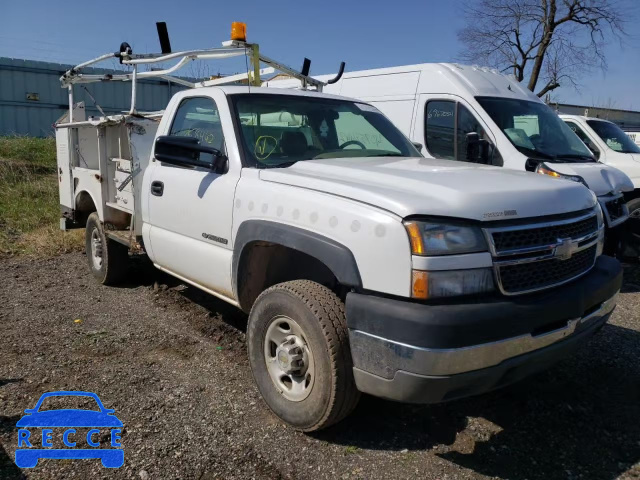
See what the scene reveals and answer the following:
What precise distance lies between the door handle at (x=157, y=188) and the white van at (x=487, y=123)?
316cm

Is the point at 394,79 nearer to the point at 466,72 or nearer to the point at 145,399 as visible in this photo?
the point at 466,72

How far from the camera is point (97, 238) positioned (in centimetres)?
608

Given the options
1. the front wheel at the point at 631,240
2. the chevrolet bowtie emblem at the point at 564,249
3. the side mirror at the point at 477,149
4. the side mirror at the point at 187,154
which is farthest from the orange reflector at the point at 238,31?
the front wheel at the point at 631,240

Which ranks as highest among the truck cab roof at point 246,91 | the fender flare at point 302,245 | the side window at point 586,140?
the truck cab roof at point 246,91

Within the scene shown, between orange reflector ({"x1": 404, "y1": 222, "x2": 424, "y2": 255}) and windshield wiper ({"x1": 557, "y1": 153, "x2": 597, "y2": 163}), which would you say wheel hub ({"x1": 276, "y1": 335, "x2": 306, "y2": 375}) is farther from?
windshield wiper ({"x1": 557, "y1": 153, "x2": 597, "y2": 163})

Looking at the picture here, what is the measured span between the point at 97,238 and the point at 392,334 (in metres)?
4.62

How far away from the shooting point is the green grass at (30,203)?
26.0ft

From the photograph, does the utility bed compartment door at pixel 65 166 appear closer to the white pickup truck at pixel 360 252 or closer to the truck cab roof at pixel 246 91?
the white pickup truck at pixel 360 252

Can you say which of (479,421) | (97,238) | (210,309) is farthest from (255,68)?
(479,421)

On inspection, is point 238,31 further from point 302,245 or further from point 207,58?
point 302,245

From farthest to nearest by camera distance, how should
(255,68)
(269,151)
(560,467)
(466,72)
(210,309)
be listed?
(466,72)
(210,309)
(255,68)
(269,151)
(560,467)

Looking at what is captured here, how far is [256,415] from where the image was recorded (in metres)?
3.31

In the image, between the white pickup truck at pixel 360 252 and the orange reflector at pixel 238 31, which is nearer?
the white pickup truck at pixel 360 252

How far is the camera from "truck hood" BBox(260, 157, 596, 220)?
257cm
